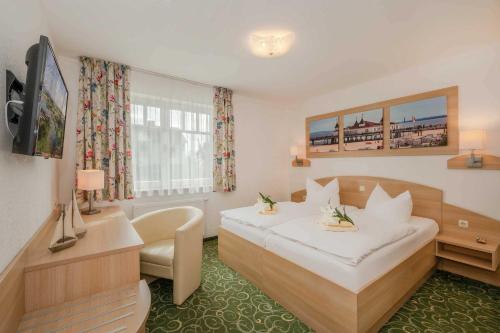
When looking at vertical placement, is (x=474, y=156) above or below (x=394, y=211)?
above

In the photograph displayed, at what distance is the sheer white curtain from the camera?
329 centimetres

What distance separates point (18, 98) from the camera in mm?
1188

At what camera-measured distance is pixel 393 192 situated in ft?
11.0

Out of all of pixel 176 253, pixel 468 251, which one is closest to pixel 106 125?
pixel 176 253

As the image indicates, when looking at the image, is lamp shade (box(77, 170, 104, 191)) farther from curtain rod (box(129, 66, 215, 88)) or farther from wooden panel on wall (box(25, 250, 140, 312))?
curtain rod (box(129, 66, 215, 88))

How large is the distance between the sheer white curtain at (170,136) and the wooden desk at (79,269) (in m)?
1.71

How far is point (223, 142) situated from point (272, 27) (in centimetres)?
218

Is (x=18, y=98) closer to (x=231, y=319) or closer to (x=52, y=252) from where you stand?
(x=52, y=252)

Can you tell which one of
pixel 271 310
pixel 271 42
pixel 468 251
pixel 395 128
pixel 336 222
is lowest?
pixel 271 310

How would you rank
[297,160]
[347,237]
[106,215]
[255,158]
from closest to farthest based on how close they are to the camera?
[347,237] → [106,215] → [255,158] → [297,160]

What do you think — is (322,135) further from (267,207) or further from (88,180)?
(88,180)

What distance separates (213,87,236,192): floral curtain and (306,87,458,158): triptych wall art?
5.73 feet

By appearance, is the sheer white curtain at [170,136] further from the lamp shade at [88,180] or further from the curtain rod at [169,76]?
the lamp shade at [88,180]

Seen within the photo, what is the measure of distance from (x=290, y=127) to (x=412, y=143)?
245 centimetres
